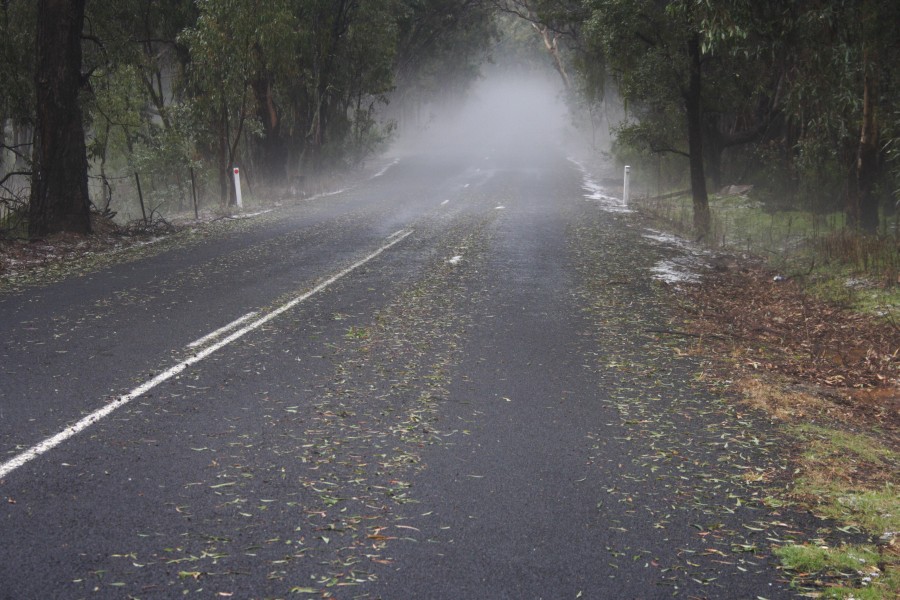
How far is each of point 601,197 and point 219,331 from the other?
20330 mm

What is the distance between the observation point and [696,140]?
1897 centimetres

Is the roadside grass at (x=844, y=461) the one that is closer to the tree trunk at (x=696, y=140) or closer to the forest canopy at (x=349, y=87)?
the forest canopy at (x=349, y=87)

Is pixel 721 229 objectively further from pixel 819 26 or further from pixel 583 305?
pixel 583 305

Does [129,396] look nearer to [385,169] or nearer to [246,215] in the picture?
[246,215]

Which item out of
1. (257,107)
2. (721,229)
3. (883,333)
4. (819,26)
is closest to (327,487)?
(883,333)

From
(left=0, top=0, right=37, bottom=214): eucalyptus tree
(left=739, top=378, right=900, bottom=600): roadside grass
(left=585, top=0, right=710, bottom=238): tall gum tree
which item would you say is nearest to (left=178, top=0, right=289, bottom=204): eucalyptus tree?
(left=0, top=0, right=37, bottom=214): eucalyptus tree

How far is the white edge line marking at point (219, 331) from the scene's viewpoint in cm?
792

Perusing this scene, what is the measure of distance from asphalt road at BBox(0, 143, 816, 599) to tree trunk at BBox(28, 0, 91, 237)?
531 centimetres

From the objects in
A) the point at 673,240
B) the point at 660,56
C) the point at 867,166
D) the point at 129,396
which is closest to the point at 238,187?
the point at 660,56

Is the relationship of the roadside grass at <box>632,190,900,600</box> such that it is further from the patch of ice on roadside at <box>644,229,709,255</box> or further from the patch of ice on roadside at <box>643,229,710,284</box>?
the patch of ice on roadside at <box>644,229,709,255</box>

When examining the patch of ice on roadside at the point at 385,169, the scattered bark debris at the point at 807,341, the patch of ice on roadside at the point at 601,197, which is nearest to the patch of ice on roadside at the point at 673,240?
the scattered bark debris at the point at 807,341

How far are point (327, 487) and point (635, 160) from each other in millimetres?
30311

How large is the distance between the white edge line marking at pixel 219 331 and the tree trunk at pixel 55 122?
8.45 meters

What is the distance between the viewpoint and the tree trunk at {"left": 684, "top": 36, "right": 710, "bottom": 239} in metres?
17.8
